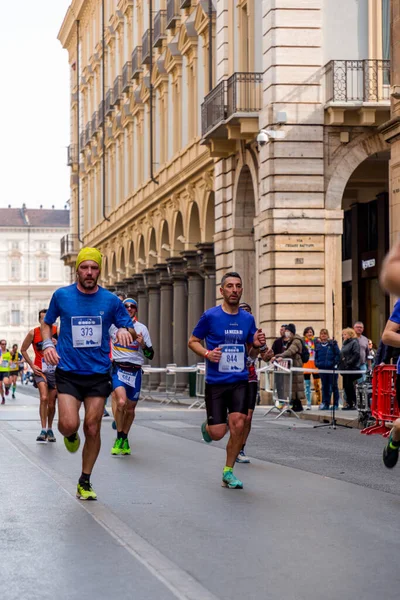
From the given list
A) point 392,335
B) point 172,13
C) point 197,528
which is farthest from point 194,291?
point 197,528

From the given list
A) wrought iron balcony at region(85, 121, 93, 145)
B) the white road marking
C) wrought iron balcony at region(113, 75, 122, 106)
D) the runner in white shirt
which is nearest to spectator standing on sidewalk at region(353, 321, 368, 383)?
the runner in white shirt

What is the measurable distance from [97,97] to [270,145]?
34339mm

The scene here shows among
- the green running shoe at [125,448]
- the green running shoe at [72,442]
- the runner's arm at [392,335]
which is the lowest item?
the green running shoe at [125,448]

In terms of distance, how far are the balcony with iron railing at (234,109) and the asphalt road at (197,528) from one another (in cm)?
1698

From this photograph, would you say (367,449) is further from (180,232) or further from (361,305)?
(180,232)

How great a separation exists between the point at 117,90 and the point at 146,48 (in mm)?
7958

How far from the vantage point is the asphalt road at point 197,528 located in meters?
6.77

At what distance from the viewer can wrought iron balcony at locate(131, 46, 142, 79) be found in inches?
1994

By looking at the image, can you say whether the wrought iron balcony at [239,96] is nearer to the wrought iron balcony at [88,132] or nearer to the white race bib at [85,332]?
the white race bib at [85,332]

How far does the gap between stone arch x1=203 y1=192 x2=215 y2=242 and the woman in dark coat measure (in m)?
13.8

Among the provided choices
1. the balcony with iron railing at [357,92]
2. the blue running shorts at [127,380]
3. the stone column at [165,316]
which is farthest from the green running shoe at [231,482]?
the stone column at [165,316]

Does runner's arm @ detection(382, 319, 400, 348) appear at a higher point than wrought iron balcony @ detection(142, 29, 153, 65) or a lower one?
lower

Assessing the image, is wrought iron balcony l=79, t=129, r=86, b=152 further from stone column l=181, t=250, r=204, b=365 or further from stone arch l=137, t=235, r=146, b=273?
stone column l=181, t=250, r=204, b=365

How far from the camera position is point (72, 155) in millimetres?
72500
